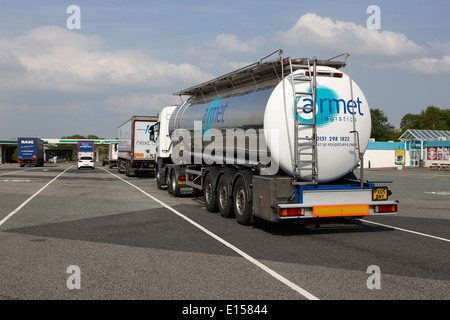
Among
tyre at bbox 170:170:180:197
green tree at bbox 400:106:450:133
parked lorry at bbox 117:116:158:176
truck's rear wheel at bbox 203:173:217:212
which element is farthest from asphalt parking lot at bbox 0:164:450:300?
green tree at bbox 400:106:450:133

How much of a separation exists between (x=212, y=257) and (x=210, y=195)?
18.2 feet

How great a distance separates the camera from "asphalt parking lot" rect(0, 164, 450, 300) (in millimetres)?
5441

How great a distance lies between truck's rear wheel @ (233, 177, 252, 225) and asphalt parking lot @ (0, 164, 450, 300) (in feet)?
1.43

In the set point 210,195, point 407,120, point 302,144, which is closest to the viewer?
point 302,144

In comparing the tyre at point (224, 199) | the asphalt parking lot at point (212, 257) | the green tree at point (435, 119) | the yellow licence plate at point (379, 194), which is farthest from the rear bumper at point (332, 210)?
the green tree at point (435, 119)

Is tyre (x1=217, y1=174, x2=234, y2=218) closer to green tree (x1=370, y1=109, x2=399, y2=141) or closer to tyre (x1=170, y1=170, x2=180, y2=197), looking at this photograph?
tyre (x1=170, y1=170, x2=180, y2=197)

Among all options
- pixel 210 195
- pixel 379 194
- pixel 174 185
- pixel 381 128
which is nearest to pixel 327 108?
pixel 379 194

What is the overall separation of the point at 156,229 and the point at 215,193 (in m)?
2.95

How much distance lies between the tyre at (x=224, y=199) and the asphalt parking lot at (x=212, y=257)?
0.27 m

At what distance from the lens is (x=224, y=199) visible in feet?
38.7

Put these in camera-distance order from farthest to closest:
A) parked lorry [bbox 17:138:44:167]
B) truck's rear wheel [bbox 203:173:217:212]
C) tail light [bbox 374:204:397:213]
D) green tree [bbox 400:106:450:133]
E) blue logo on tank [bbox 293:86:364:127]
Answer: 1. green tree [bbox 400:106:450:133]
2. parked lorry [bbox 17:138:44:167]
3. truck's rear wheel [bbox 203:173:217:212]
4. tail light [bbox 374:204:397:213]
5. blue logo on tank [bbox 293:86:364:127]

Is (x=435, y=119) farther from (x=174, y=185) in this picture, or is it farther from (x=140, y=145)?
(x=174, y=185)

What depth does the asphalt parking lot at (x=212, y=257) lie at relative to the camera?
5.44 metres
